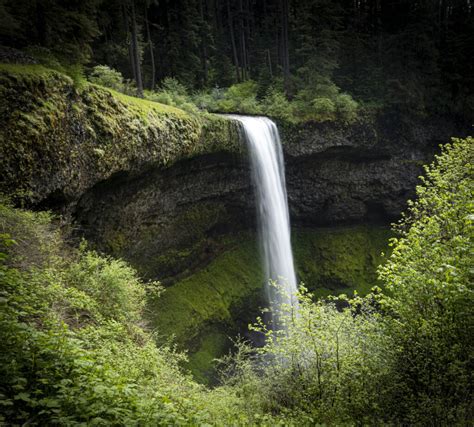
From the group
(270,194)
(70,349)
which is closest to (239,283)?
(270,194)

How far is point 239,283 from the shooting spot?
2177 cm

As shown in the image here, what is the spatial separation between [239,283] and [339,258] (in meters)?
8.73

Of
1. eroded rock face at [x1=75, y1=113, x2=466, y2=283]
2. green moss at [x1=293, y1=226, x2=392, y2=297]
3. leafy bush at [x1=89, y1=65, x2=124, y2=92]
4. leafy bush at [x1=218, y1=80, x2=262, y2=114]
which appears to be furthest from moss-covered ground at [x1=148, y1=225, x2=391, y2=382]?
leafy bush at [x1=89, y1=65, x2=124, y2=92]

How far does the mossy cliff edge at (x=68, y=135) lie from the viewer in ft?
26.1

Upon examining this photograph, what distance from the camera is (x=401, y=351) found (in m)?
7.28

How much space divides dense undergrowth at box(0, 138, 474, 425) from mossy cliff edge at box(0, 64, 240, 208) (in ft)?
3.90

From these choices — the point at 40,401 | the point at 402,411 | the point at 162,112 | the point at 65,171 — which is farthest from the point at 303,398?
the point at 162,112

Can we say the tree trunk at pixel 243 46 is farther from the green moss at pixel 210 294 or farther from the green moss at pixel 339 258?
the green moss at pixel 210 294

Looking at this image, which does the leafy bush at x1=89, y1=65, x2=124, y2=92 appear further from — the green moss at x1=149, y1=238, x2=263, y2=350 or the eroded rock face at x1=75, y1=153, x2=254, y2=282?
the green moss at x1=149, y1=238, x2=263, y2=350

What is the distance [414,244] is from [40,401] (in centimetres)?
772

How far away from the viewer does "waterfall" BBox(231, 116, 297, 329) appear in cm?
1844

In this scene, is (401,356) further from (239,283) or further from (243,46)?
(243,46)

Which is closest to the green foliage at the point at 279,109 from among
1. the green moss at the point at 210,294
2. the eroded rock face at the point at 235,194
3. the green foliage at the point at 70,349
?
the eroded rock face at the point at 235,194

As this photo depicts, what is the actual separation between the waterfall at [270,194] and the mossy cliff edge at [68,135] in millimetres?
5280
